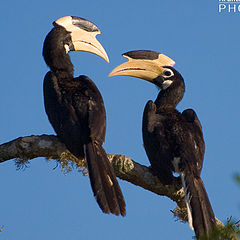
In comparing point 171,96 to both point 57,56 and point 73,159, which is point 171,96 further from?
point 73,159

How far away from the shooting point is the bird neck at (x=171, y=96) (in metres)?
7.37

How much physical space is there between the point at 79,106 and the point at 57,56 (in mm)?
1417

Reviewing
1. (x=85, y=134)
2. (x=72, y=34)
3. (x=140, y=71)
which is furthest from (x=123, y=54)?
(x=85, y=134)

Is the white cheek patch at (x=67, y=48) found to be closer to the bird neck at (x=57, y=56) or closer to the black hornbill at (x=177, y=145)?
the bird neck at (x=57, y=56)

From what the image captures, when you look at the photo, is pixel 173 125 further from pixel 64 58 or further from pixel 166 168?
pixel 64 58

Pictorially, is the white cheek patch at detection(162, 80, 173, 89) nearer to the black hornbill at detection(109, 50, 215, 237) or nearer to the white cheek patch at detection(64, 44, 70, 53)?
the black hornbill at detection(109, 50, 215, 237)

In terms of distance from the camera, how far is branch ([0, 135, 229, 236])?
18.4 feet

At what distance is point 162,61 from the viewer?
26.1 ft

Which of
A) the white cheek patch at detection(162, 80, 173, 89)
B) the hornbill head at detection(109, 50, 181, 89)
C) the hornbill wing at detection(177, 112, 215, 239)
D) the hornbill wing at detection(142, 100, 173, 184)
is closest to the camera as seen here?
the hornbill wing at detection(177, 112, 215, 239)

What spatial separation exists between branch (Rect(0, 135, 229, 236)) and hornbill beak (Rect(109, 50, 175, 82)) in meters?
2.42

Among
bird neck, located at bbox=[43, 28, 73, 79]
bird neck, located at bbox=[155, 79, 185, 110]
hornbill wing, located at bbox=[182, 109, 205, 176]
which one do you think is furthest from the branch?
bird neck, located at bbox=[155, 79, 185, 110]

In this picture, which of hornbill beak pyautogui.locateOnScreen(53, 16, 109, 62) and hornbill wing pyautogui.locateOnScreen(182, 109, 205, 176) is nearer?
hornbill wing pyautogui.locateOnScreen(182, 109, 205, 176)

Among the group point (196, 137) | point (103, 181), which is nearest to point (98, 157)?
point (103, 181)

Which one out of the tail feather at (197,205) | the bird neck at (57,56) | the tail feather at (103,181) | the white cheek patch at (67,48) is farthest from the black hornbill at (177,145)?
the white cheek patch at (67,48)
